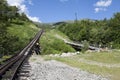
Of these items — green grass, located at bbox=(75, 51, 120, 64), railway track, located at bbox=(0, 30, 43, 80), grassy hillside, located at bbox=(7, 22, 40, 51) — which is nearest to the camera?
railway track, located at bbox=(0, 30, 43, 80)

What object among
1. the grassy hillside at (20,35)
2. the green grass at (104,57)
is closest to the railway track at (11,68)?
the green grass at (104,57)

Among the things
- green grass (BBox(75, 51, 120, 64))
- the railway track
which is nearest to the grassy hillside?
green grass (BBox(75, 51, 120, 64))

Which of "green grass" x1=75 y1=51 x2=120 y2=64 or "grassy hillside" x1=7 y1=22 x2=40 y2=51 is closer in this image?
"green grass" x1=75 y1=51 x2=120 y2=64

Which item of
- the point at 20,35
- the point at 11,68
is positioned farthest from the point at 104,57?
the point at 20,35

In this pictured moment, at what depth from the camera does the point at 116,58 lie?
137 feet

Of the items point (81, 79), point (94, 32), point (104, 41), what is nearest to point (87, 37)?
point (94, 32)

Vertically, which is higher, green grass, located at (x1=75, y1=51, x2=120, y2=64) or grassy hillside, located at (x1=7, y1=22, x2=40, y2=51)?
grassy hillside, located at (x1=7, y1=22, x2=40, y2=51)

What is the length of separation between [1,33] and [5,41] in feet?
6.19

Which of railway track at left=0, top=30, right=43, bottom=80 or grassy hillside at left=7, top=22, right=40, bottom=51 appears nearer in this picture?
railway track at left=0, top=30, right=43, bottom=80

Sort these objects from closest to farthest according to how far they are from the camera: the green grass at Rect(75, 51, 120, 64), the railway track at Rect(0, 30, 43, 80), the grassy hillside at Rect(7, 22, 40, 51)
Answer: the railway track at Rect(0, 30, 43, 80), the green grass at Rect(75, 51, 120, 64), the grassy hillside at Rect(7, 22, 40, 51)

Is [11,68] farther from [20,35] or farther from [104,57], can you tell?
[20,35]

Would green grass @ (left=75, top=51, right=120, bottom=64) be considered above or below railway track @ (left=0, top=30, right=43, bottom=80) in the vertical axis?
below

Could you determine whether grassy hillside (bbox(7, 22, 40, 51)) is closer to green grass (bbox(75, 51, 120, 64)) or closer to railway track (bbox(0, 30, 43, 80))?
green grass (bbox(75, 51, 120, 64))

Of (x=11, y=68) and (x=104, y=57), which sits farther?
(x=104, y=57)
